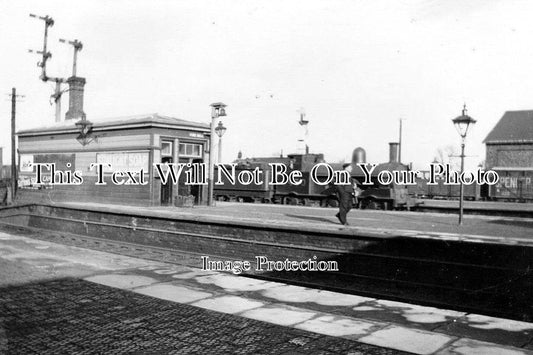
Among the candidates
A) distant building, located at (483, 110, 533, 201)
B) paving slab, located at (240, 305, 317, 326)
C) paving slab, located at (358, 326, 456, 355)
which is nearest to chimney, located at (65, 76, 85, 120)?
paving slab, located at (240, 305, 317, 326)

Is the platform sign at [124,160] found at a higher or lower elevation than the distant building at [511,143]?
lower

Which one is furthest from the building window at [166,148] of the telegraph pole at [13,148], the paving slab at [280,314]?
the telegraph pole at [13,148]

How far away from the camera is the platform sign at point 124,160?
19.1 m

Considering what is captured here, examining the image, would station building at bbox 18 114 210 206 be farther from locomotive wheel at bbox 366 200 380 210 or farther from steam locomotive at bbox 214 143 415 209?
locomotive wheel at bbox 366 200 380 210

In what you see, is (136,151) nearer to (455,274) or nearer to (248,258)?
(248,258)

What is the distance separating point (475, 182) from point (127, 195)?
27272mm

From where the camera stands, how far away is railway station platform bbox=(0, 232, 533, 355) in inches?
165

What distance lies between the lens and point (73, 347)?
13.7 feet

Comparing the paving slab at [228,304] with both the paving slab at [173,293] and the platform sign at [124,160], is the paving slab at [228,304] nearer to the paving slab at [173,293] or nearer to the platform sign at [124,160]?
the paving slab at [173,293]

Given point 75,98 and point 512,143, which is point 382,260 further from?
point 512,143

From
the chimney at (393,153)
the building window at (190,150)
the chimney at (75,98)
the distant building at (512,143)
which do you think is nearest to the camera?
the building window at (190,150)

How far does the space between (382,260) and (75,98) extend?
27.4 meters

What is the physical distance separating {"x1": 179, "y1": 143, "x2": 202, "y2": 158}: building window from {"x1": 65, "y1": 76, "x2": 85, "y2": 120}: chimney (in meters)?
14.2

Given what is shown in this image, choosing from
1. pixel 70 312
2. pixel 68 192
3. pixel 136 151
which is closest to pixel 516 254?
pixel 70 312
